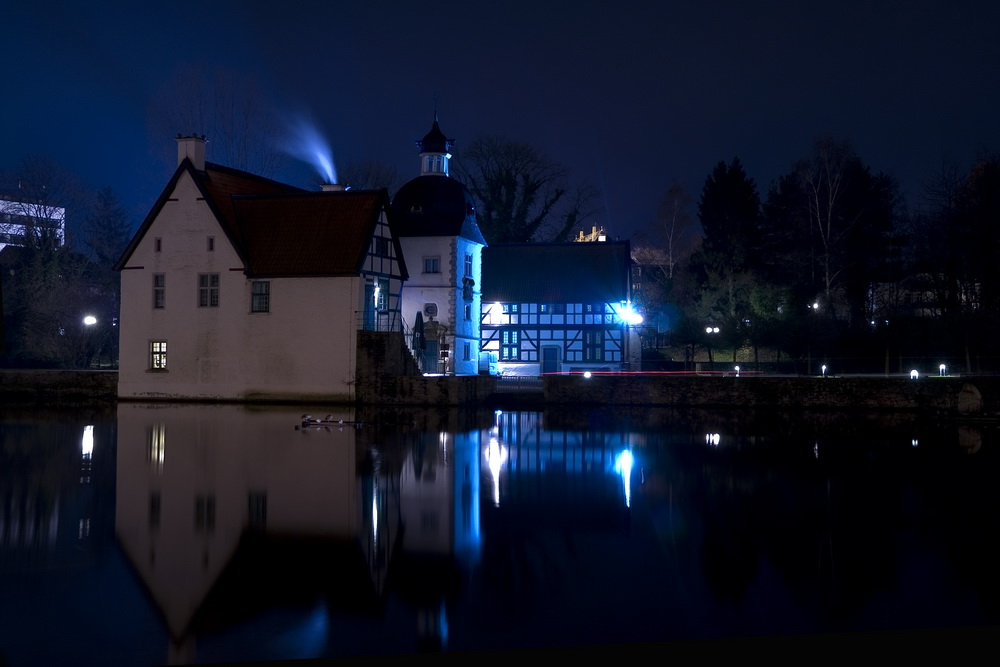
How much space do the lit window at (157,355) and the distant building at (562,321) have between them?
1686 centimetres

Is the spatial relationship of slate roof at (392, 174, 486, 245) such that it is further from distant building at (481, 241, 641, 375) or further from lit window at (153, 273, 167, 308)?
lit window at (153, 273, 167, 308)

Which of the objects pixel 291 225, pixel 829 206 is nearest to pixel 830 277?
pixel 829 206

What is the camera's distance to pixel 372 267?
32.4 meters

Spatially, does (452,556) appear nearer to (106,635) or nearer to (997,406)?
(106,635)

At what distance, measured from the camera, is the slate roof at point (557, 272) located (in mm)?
44781

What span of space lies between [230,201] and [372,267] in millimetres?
6460

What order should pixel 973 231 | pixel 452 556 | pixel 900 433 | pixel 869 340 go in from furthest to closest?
pixel 973 231 → pixel 869 340 → pixel 900 433 → pixel 452 556

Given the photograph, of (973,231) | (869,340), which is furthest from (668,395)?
(973,231)

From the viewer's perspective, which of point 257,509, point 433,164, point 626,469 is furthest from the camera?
point 433,164

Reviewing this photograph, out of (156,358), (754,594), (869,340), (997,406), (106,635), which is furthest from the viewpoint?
(869,340)

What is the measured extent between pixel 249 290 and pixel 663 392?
1551 cm

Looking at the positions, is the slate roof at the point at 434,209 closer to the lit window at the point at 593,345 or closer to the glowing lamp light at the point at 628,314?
the lit window at the point at 593,345

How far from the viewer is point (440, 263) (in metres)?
40.0

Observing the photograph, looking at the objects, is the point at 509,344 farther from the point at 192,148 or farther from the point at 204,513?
the point at 204,513
